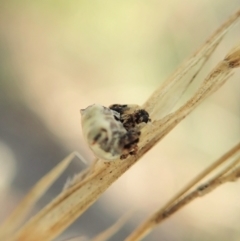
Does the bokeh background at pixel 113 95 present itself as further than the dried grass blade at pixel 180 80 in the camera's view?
Yes

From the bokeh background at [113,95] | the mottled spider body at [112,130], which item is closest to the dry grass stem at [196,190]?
the mottled spider body at [112,130]

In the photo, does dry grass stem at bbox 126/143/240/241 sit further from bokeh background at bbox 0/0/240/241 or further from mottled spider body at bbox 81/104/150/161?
bokeh background at bbox 0/0/240/241

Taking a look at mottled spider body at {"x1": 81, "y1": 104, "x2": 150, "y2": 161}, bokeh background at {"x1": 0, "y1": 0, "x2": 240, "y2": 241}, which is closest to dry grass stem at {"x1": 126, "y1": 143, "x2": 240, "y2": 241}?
mottled spider body at {"x1": 81, "y1": 104, "x2": 150, "y2": 161}

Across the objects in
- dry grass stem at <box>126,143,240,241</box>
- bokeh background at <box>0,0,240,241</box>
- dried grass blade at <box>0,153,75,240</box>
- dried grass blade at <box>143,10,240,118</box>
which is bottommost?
dry grass stem at <box>126,143,240,241</box>

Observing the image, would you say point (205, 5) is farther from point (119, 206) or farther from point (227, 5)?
point (119, 206)

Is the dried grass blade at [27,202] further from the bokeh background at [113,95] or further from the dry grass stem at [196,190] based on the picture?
the bokeh background at [113,95]
